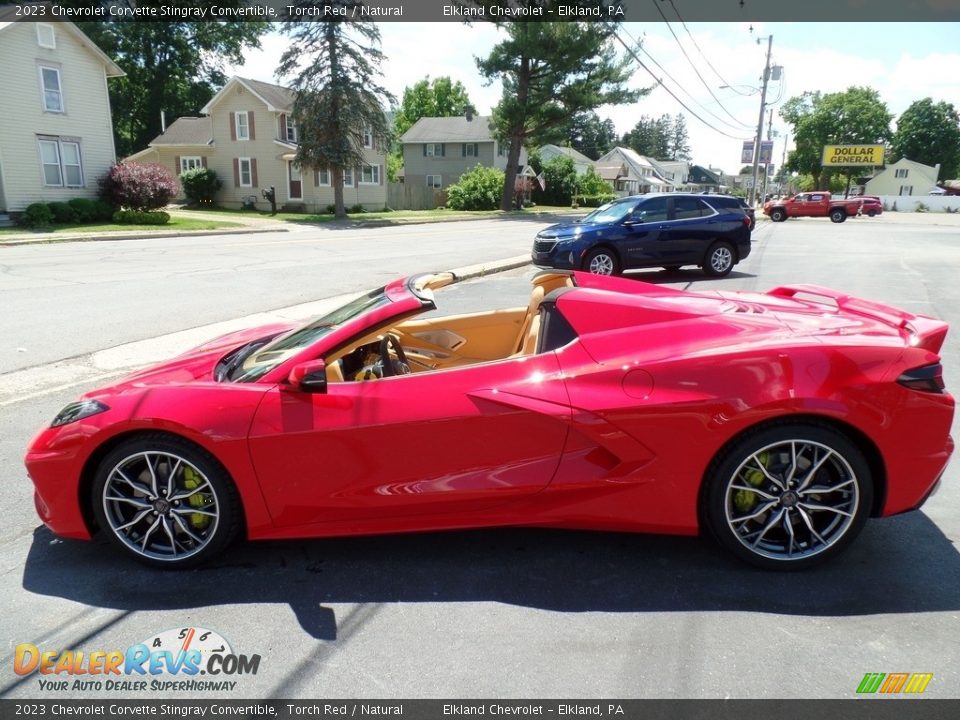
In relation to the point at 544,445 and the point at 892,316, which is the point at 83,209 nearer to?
the point at 544,445

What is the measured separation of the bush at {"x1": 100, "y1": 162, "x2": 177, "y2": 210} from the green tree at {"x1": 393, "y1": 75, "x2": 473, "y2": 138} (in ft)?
191

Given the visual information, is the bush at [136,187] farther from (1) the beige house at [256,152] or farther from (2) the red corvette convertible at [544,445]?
(2) the red corvette convertible at [544,445]

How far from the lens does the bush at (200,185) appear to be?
40.9 metres

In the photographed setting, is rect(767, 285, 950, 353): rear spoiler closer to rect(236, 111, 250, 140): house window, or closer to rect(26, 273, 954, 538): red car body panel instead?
rect(26, 273, 954, 538): red car body panel

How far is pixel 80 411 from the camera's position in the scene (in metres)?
3.31

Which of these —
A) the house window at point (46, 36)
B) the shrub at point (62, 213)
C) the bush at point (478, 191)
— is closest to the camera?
the shrub at point (62, 213)

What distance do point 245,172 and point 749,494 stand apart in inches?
1689

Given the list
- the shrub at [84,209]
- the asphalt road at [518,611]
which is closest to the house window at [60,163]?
the shrub at [84,209]

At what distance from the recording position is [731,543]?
3168 millimetres

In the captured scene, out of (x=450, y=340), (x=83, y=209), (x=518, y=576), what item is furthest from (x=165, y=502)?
(x=83, y=209)

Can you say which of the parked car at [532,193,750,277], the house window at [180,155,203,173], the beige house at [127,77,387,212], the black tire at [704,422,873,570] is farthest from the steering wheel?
the house window at [180,155,203,173]

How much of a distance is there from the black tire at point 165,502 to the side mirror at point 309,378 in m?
0.53

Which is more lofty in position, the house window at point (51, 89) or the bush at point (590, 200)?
the house window at point (51, 89)
